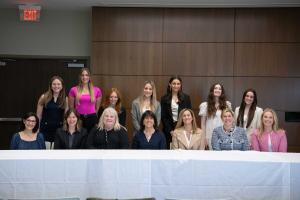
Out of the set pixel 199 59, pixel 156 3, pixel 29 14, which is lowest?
pixel 199 59

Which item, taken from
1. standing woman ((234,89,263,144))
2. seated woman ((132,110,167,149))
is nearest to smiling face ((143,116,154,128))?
seated woman ((132,110,167,149))

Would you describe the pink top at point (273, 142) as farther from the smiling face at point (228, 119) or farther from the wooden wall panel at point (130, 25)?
the wooden wall panel at point (130, 25)

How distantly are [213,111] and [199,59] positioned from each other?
1.47 m

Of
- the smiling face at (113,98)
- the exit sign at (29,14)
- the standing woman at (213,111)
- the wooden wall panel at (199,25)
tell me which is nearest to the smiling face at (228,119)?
the standing woman at (213,111)

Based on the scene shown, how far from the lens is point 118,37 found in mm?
5426

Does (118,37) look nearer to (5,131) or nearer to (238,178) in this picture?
(5,131)

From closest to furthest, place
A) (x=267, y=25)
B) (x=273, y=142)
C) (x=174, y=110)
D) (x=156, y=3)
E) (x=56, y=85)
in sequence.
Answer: (x=273, y=142) → (x=56, y=85) → (x=174, y=110) → (x=156, y=3) → (x=267, y=25)

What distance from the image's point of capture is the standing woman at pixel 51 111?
4.11m

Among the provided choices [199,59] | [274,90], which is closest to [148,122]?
[199,59]

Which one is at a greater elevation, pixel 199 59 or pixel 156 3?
pixel 156 3

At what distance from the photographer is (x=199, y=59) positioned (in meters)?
5.41

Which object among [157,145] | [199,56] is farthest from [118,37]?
[157,145]

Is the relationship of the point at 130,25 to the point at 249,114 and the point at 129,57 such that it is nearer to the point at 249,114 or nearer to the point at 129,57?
the point at 129,57

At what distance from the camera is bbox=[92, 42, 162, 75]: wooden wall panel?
5.42m
